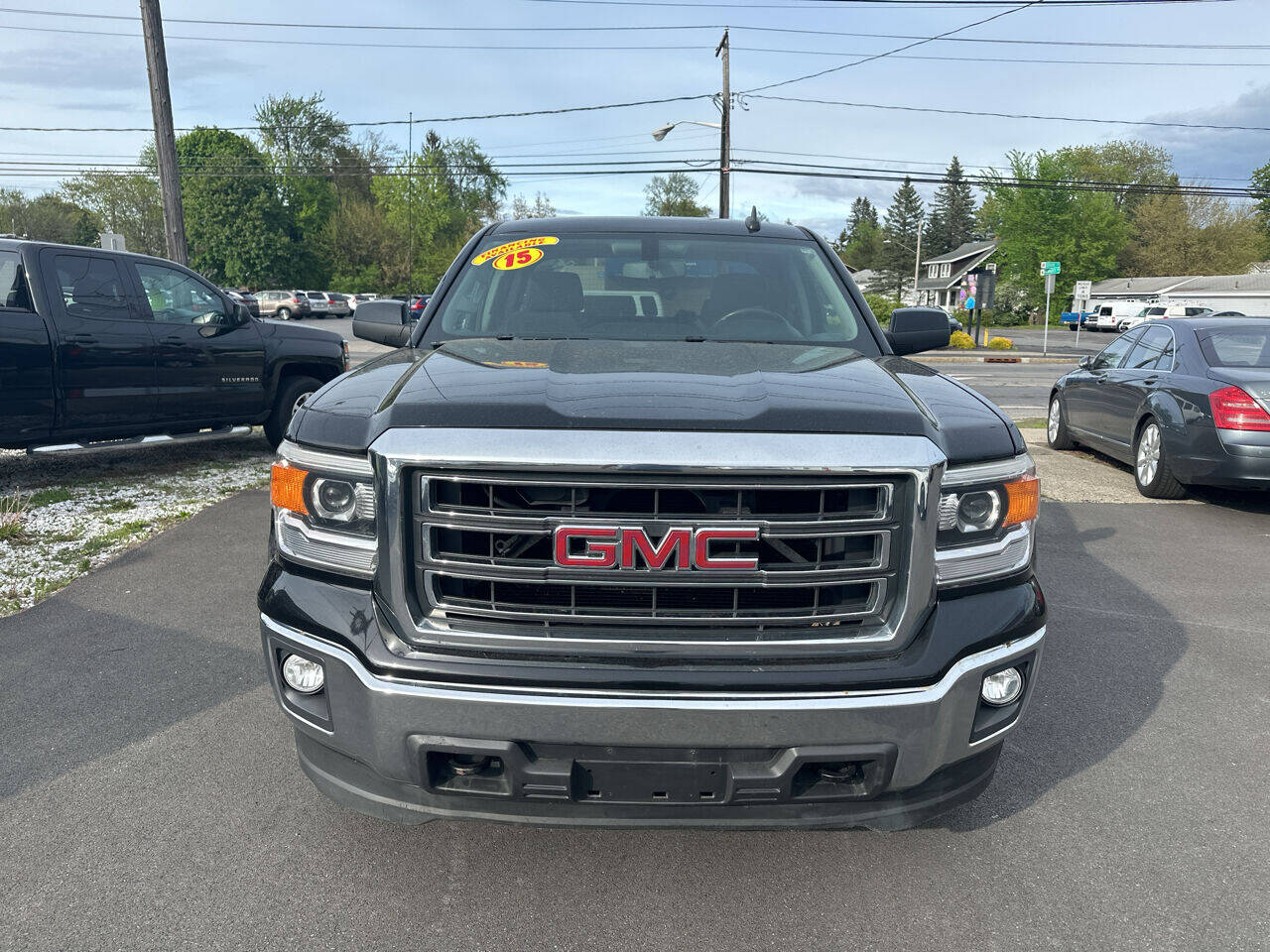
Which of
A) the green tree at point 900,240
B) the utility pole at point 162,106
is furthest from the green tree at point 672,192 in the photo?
the utility pole at point 162,106

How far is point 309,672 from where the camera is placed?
2.34 m

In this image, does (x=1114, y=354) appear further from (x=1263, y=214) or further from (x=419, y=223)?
(x=1263, y=214)

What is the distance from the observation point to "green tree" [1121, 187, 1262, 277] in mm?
76500

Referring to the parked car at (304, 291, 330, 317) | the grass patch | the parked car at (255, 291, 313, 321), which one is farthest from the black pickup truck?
the parked car at (304, 291, 330, 317)

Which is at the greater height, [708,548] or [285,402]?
[708,548]

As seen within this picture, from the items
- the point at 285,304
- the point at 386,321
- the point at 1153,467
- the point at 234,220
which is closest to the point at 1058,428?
the point at 1153,467

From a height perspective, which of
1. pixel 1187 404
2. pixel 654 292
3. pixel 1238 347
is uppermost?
Answer: pixel 654 292

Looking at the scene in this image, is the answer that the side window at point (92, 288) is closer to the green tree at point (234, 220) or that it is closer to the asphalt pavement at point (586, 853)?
the asphalt pavement at point (586, 853)

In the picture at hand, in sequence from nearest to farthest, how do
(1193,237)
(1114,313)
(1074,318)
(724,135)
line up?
(724,135) < (1114,313) < (1074,318) < (1193,237)

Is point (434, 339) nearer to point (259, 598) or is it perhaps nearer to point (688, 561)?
point (259, 598)

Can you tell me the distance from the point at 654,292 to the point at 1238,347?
6366 millimetres

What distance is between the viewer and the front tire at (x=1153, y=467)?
788 cm

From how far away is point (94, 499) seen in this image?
7.27 metres

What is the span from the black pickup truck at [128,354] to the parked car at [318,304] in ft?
155
